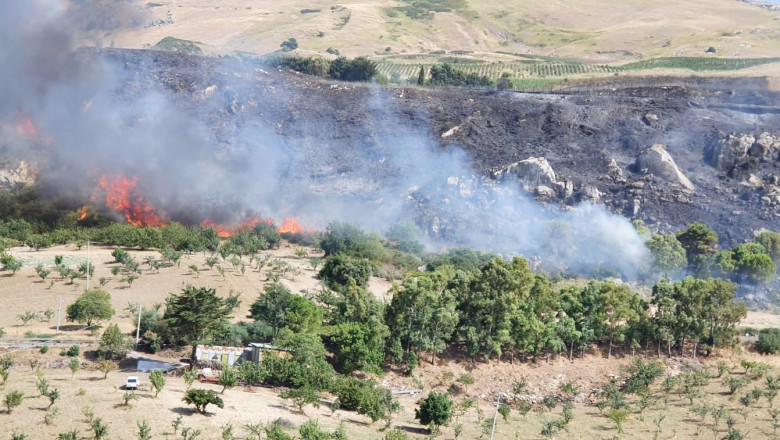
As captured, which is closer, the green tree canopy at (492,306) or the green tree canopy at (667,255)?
the green tree canopy at (492,306)

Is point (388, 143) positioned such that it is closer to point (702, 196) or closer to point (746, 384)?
point (702, 196)

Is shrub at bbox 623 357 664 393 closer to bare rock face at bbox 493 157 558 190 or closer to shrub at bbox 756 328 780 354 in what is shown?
shrub at bbox 756 328 780 354

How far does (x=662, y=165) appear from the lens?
10938 cm

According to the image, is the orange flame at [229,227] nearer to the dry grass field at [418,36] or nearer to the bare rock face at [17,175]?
the bare rock face at [17,175]

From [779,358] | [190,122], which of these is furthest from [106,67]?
[779,358]

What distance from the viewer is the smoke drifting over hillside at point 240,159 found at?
9769cm

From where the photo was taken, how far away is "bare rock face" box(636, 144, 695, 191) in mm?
108875

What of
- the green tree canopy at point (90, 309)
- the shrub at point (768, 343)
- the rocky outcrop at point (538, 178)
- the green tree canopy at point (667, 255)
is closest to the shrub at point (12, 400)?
the green tree canopy at point (90, 309)

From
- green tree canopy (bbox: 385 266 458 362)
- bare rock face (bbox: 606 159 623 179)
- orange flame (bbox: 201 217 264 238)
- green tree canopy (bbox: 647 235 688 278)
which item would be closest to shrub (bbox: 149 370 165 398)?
green tree canopy (bbox: 385 266 458 362)

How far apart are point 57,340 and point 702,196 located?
2976 inches

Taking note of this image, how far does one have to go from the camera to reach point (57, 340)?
57.8 metres

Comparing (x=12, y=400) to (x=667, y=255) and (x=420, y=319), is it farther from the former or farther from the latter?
(x=667, y=255)

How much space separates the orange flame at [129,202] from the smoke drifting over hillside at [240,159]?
0.99 metres

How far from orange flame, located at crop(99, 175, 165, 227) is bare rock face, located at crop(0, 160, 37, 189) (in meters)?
8.06
